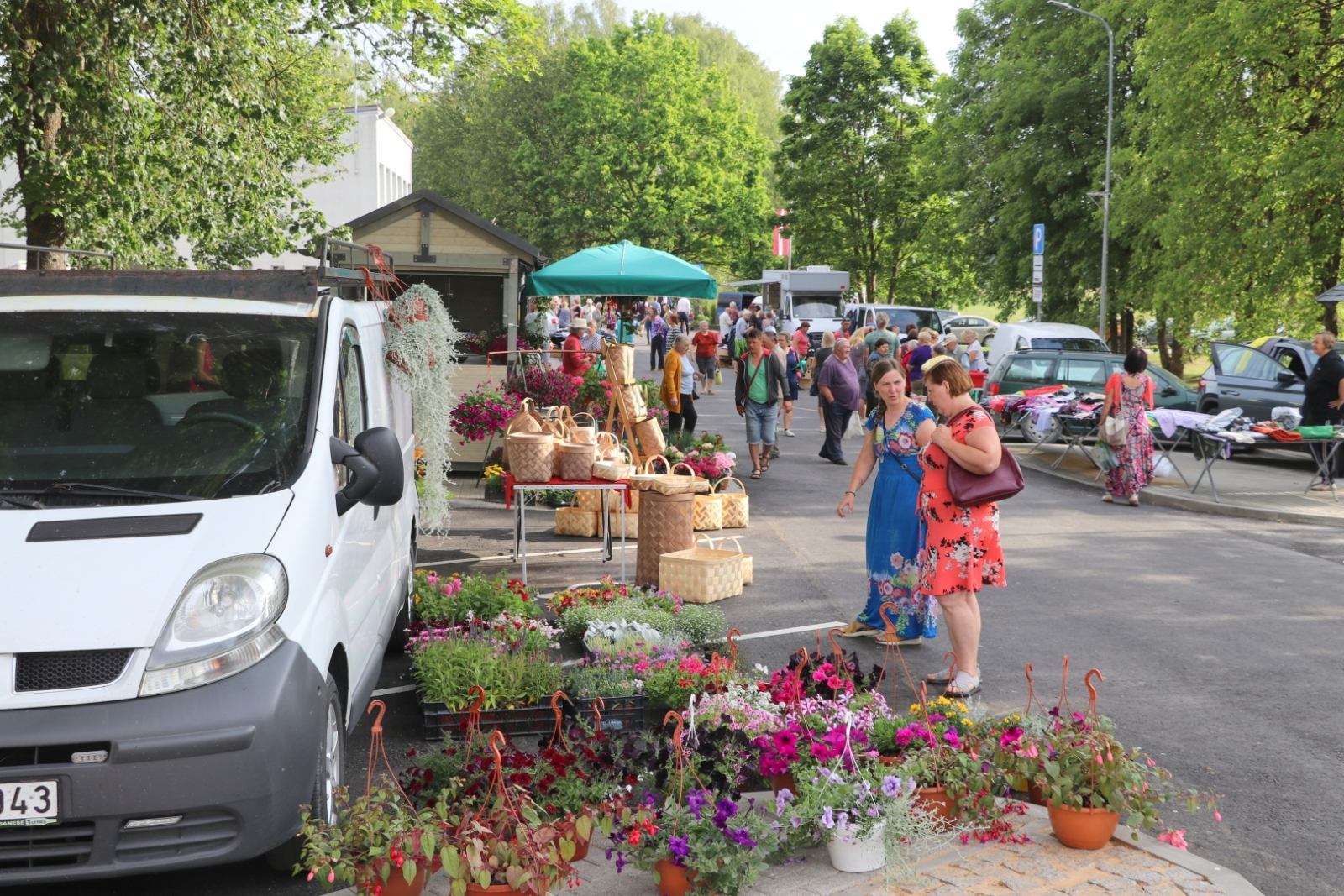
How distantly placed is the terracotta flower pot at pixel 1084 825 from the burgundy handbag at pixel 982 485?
2.23 m

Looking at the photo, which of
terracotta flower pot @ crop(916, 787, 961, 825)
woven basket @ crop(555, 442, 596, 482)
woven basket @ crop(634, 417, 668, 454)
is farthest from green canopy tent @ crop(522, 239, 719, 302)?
terracotta flower pot @ crop(916, 787, 961, 825)

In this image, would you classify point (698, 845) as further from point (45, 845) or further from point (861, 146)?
point (861, 146)

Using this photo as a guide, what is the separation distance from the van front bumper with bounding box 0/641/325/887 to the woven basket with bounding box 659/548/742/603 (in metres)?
5.39

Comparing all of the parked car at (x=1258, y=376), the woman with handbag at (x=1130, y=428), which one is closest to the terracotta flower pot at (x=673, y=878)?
the woman with handbag at (x=1130, y=428)

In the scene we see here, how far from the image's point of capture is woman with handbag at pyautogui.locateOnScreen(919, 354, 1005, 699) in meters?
6.57

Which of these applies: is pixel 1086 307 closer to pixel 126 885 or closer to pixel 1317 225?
pixel 1317 225

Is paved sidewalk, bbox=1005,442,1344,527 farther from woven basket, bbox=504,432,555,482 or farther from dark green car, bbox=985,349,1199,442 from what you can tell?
woven basket, bbox=504,432,555,482

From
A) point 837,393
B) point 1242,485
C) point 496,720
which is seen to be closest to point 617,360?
point 496,720

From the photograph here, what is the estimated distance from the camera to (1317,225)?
950 inches

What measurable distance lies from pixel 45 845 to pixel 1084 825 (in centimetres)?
353

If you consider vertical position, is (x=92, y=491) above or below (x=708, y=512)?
above

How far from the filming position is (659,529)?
9570mm

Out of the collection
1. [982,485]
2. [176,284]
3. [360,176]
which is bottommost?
[982,485]

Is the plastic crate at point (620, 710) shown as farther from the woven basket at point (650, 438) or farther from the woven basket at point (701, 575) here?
the woven basket at point (650, 438)
